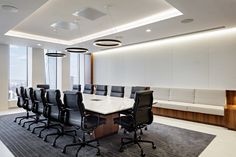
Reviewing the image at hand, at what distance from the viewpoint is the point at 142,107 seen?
2.99 metres

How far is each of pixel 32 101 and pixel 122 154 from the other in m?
2.77

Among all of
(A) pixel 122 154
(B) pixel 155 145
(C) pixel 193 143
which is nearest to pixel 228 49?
(C) pixel 193 143

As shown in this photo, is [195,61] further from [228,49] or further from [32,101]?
[32,101]

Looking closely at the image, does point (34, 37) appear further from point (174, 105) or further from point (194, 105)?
point (194, 105)

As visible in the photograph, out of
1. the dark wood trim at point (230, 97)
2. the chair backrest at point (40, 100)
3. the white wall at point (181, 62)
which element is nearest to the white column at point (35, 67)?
the white wall at point (181, 62)

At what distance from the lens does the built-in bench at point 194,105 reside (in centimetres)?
467

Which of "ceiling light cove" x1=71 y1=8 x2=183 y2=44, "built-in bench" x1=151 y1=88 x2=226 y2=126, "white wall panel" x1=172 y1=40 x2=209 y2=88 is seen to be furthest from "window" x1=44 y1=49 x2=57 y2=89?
"white wall panel" x1=172 y1=40 x2=209 y2=88

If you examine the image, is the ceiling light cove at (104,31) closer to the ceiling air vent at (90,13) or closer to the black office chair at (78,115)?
the ceiling air vent at (90,13)

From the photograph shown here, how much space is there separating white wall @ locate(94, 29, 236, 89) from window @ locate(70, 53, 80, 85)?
2.37 metres

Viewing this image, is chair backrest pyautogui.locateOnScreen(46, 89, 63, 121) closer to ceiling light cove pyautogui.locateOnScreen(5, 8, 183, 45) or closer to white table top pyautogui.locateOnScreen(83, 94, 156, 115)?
white table top pyautogui.locateOnScreen(83, 94, 156, 115)

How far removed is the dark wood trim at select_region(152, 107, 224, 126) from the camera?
4.62m

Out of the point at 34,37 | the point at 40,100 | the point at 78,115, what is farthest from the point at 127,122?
the point at 34,37

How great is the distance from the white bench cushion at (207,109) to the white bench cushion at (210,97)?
0.60 ft

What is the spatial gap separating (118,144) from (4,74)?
6154mm
